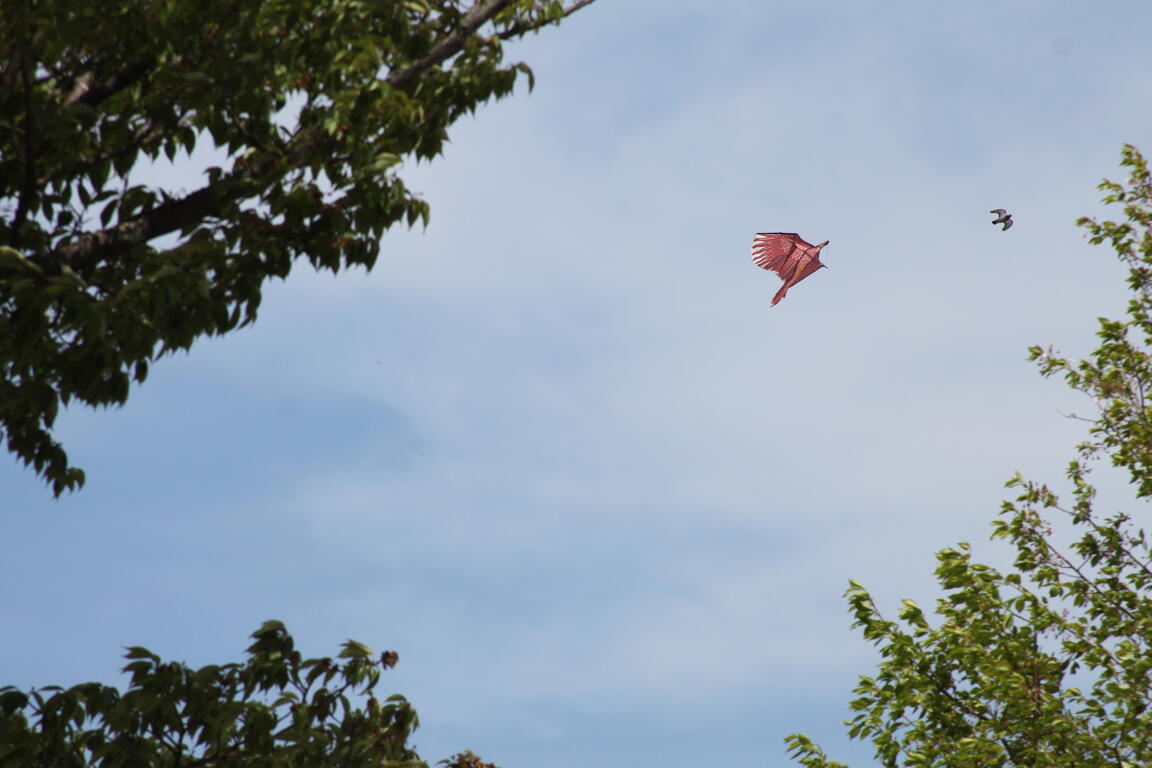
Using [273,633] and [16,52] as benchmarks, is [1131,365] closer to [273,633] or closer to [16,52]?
[273,633]

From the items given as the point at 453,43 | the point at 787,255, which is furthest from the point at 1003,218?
the point at 453,43

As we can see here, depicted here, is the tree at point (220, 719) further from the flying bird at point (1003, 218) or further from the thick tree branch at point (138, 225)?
the flying bird at point (1003, 218)

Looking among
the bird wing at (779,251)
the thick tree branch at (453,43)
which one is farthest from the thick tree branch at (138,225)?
the bird wing at (779,251)

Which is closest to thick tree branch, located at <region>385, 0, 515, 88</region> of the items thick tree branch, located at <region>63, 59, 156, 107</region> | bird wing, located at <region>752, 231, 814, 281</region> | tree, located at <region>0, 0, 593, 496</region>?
tree, located at <region>0, 0, 593, 496</region>

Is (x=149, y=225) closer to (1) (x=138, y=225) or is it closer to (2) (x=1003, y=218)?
(1) (x=138, y=225)

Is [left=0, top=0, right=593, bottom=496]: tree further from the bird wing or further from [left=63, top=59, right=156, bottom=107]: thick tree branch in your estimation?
the bird wing

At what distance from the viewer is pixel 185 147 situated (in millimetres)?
8453

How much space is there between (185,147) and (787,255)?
8.63 m

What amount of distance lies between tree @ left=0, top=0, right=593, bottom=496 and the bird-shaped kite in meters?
6.97

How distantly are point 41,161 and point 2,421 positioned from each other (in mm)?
1902

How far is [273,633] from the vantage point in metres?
8.21

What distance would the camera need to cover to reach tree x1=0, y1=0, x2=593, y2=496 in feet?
24.0

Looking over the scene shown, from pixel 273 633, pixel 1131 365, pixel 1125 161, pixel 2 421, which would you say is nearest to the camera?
pixel 2 421

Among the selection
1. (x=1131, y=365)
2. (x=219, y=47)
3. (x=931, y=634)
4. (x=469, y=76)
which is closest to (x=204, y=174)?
(x=219, y=47)
